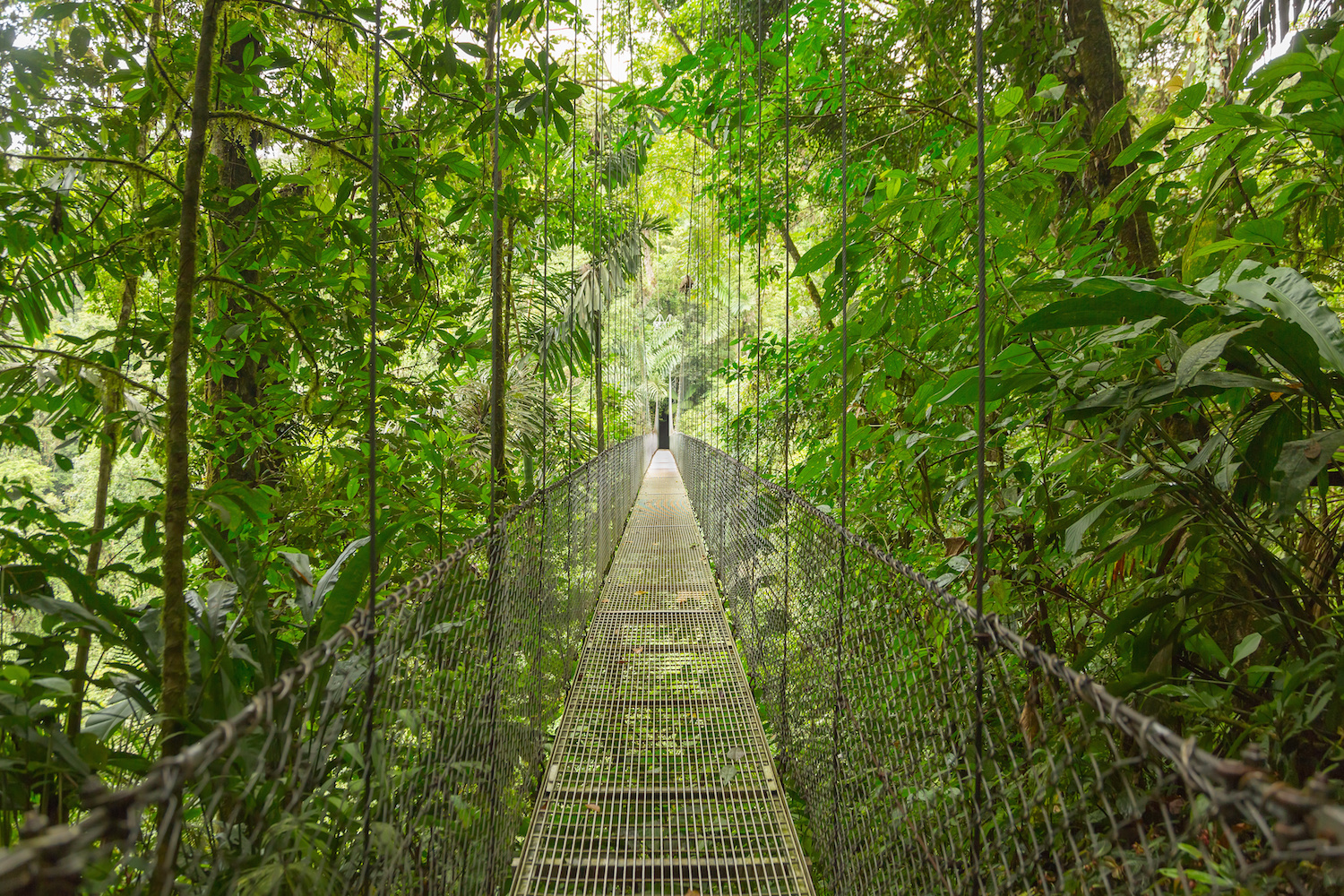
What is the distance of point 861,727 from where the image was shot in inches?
52.5

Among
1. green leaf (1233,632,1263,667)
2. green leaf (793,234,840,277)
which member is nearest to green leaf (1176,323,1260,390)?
green leaf (1233,632,1263,667)

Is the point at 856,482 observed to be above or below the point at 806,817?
above

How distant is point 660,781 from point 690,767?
111 mm

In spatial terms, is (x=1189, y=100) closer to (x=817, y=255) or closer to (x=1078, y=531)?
(x=817, y=255)

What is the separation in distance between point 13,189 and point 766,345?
2.94m

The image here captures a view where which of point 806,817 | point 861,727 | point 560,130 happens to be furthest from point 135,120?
point 806,817

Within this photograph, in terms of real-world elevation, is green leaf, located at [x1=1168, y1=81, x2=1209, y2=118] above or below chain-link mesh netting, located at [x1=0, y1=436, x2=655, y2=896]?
above

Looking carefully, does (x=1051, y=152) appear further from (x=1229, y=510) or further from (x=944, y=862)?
(x=944, y=862)

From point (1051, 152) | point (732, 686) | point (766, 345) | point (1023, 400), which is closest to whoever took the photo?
point (1051, 152)

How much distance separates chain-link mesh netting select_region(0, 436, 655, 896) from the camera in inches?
18.7

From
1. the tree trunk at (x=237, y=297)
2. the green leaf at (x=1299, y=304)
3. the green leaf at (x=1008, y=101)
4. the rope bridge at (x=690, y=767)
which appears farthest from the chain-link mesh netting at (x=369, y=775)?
the green leaf at (x=1008, y=101)

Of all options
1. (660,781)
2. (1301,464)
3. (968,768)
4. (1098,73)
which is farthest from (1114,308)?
(660,781)

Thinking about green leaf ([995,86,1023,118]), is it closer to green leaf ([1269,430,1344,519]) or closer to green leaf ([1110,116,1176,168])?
green leaf ([1110,116,1176,168])

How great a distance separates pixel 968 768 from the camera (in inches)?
35.0
